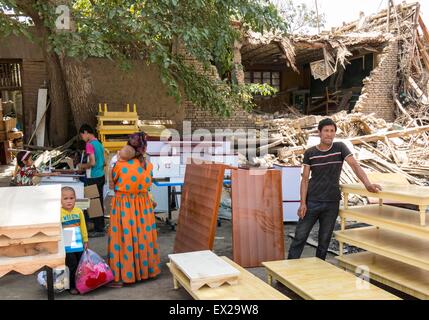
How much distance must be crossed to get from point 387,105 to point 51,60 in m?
11.4

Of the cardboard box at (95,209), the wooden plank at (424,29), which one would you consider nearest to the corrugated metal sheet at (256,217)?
the cardboard box at (95,209)

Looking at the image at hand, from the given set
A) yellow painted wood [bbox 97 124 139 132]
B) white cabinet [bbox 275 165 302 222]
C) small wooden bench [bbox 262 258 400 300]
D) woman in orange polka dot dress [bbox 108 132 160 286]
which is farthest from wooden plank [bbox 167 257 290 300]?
yellow painted wood [bbox 97 124 139 132]

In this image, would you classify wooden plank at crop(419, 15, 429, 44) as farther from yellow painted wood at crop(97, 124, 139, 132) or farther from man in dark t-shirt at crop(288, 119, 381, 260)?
man in dark t-shirt at crop(288, 119, 381, 260)

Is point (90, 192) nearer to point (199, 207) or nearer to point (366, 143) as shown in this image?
point (199, 207)

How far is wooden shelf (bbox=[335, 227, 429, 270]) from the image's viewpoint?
3.79 m

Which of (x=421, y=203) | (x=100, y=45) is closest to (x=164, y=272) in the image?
(x=421, y=203)

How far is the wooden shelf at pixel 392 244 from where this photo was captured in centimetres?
379

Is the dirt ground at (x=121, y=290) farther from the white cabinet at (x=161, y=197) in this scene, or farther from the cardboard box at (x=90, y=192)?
the white cabinet at (x=161, y=197)

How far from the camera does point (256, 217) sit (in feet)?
17.5

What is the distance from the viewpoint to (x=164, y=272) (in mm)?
5125

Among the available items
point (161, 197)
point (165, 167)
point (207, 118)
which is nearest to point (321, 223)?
point (165, 167)

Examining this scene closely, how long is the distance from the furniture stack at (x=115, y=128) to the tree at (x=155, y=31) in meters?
0.79

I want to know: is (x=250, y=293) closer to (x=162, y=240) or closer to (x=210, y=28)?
(x=162, y=240)

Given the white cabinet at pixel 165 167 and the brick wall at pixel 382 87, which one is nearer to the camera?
the white cabinet at pixel 165 167
